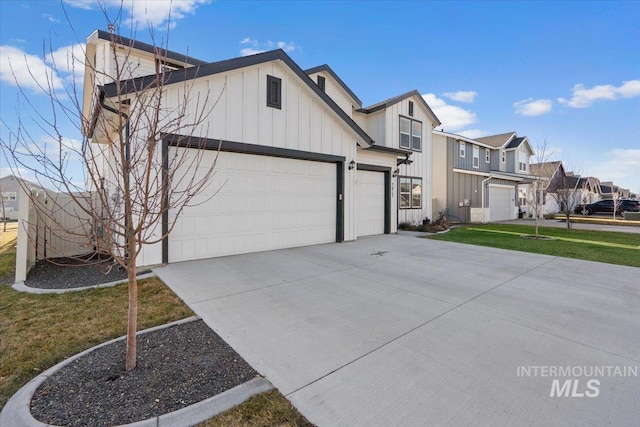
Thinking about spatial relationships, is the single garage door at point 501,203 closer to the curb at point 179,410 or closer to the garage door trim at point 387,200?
the garage door trim at point 387,200

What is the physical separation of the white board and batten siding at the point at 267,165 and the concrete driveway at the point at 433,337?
1.41 meters

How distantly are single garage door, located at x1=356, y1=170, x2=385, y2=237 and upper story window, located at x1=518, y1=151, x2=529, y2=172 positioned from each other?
19.4 meters

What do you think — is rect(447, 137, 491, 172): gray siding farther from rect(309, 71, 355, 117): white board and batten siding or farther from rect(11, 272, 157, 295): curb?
rect(11, 272, 157, 295): curb

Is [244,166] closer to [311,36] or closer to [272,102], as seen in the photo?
[272,102]

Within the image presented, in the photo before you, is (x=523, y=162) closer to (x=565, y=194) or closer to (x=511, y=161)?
(x=511, y=161)

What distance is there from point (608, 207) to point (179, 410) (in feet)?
125

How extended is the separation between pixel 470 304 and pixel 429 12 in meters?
12.0

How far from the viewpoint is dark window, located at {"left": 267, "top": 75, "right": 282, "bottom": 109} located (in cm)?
809

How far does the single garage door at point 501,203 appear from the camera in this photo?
2159 centimetres

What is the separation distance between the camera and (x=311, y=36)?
1267cm

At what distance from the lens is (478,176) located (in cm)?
2014

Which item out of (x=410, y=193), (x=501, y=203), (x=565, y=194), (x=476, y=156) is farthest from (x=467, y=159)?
(x=410, y=193)

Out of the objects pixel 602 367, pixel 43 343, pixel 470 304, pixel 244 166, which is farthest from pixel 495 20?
pixel 43 343

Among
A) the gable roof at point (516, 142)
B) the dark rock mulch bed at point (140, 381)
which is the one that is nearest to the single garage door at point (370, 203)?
the dark rock mulch bed at point (140, 381)
